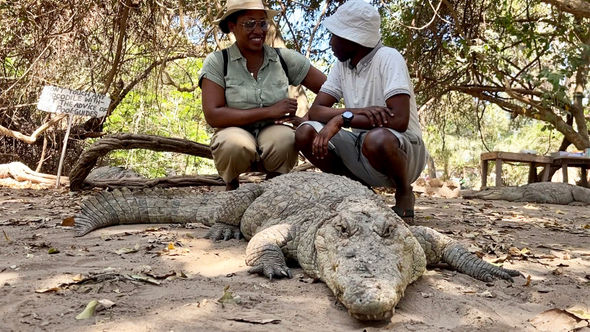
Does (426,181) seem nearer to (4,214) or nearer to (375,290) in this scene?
(4,214)

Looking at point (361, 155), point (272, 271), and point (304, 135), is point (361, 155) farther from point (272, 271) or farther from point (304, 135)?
point (272, 271)

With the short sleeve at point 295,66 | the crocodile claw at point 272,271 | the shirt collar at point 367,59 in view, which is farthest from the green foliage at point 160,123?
the crocodile claw at point 272,271

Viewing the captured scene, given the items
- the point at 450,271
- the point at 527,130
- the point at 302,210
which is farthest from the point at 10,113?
the point at 527,130

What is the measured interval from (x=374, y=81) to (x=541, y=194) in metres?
6.45

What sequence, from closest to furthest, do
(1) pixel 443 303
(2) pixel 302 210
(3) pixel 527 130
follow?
(1) pixel 443 303 < (2) pixel 302 210 < (3) pixel 527 130

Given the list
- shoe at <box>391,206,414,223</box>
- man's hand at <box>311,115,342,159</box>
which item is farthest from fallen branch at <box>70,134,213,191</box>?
shoe at <box>391,206,414,223</box>

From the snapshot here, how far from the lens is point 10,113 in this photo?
10500 millimetres

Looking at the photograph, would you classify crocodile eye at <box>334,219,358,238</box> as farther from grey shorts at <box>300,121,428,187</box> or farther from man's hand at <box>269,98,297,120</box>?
man's hand at <box>269,98,297,120</box>

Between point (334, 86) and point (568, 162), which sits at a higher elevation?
point (334, 86)

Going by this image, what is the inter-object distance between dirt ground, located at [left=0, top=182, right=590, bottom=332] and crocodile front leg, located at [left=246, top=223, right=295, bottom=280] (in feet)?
0.24

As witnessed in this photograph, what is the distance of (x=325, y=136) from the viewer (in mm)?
4066

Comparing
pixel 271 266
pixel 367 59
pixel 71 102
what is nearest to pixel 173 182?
pixel 71 102

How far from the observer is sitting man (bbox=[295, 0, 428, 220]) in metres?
3.97

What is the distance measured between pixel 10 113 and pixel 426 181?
8232mm
